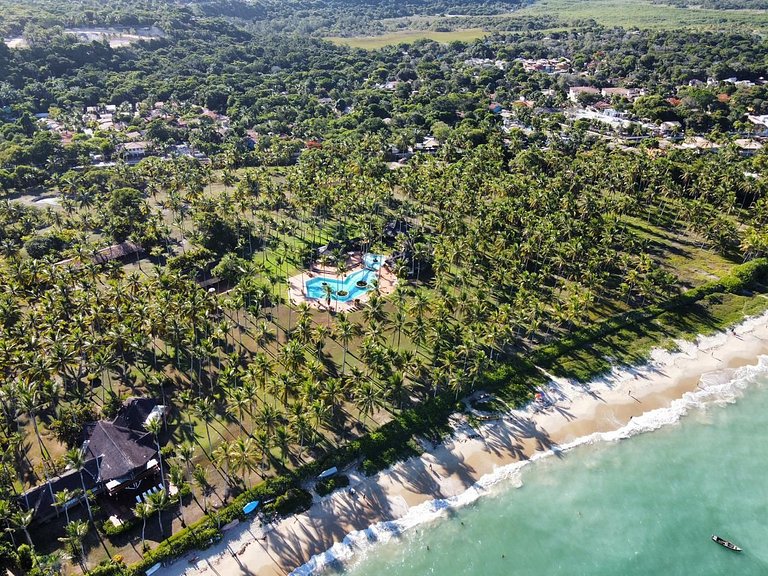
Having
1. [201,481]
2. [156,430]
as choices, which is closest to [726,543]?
[201,481]

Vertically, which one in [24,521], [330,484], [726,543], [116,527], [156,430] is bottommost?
[726,543]

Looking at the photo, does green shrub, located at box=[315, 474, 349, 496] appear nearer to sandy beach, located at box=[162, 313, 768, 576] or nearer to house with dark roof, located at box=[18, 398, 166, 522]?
sandy beach, located at box=[162, 313, 768, 576]

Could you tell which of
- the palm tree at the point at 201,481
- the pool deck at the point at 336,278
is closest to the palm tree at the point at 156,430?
the palm tree at the point at 201,481

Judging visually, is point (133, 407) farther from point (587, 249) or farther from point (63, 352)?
point (587, 249)

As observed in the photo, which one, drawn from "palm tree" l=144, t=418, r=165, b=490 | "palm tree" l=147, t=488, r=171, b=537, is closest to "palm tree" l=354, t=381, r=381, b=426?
"palm tree" l=144, t=418, r=165, b=490

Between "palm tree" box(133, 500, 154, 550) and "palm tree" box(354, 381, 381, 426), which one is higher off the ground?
"palm tree" box(354, 381, 381, 426)

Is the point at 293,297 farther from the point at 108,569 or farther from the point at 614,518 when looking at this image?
the point at 614,518
